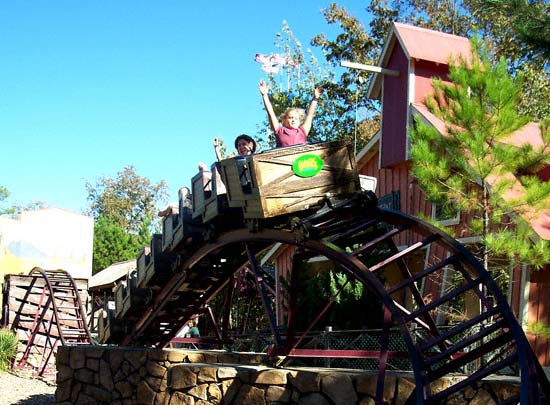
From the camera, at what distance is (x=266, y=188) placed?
23.2 feet

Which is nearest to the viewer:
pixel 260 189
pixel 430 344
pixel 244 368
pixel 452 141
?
pixel 430 344

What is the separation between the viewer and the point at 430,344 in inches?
240

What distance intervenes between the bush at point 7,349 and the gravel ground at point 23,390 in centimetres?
53

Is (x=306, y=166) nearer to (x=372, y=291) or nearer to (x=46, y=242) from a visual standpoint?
(x=372, y=291)

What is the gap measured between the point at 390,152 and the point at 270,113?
27.2 ft

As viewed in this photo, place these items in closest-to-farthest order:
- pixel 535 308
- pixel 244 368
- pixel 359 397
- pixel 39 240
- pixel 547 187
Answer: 1. pixel 359 397
2. pixel 244 368
3. pixel 547 187
4. pixel 535 308
5. pixel 39 240

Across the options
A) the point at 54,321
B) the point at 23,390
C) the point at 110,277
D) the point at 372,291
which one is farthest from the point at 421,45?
the point at 110,277

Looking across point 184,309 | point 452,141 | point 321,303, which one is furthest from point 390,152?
point 184,309

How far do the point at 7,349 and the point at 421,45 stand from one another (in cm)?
Answer: 1287

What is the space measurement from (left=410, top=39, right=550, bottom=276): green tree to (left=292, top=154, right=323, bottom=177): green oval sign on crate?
3690 millimetres

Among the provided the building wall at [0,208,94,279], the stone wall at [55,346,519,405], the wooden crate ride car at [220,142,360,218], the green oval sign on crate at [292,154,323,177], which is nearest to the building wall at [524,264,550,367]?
the stone wall at [55,346,519,405]

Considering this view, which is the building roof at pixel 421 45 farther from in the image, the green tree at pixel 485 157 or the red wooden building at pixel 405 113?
the green tree at pixel 485 157

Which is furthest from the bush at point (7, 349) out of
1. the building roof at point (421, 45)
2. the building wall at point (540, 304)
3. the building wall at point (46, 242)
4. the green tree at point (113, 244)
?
the green tree at point (113, 244)

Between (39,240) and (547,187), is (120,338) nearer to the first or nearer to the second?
(547,187)
